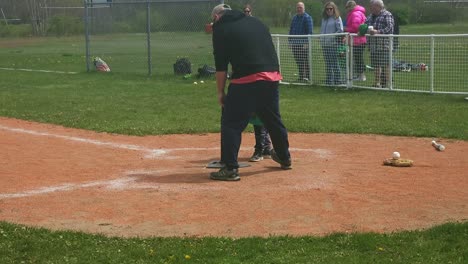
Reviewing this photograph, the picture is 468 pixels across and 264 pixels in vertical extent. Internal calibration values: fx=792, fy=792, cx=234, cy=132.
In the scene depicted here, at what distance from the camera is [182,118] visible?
44.5ft

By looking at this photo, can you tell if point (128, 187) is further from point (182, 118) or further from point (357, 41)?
point (357, 41)

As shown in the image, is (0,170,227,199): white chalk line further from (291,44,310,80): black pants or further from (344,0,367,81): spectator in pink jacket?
(291,44,310,80): black pants

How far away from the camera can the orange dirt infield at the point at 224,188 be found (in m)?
6.80

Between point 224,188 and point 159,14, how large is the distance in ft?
56.7

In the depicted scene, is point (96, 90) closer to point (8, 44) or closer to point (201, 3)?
point (201, 3)

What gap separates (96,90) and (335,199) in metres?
12.1

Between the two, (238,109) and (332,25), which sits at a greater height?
(332,25)

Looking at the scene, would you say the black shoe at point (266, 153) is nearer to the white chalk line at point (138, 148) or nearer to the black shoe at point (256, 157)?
the black shoe at point (256, 157)

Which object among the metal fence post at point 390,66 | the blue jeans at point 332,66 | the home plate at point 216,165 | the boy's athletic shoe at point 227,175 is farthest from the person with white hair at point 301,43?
the boy's athletic shoe at point 227,175

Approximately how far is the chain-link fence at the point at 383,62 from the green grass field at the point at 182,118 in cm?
52

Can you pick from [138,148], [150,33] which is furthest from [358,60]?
[150,33]

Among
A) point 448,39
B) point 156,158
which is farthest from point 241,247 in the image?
point 448,39

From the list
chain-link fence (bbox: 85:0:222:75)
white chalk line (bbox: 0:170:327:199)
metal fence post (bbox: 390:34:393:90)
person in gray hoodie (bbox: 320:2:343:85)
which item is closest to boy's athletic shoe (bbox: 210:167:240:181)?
white chalk line (bbox: 0:170:327:199)

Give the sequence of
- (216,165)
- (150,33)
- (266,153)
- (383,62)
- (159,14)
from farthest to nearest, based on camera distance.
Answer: (159,14) → (150,33) → (383,62) → (266,153) → (216,165)
